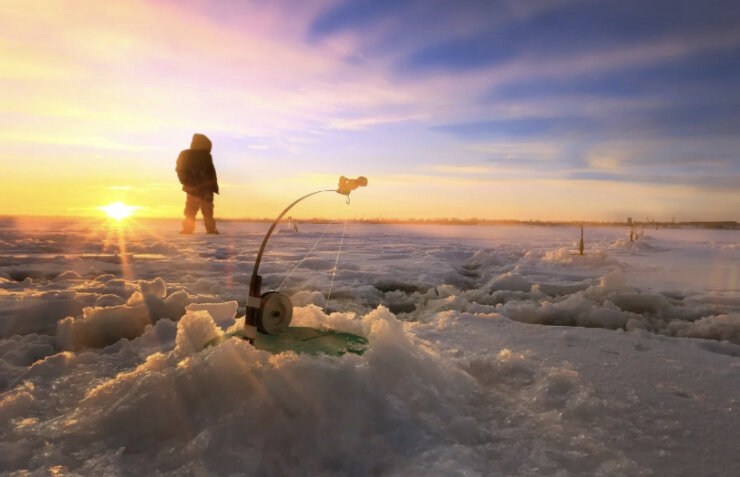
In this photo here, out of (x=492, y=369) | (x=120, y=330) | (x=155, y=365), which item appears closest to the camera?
(x=155, y=365)

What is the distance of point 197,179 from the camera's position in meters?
34.2

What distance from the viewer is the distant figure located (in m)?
33.7

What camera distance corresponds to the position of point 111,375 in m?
4.20

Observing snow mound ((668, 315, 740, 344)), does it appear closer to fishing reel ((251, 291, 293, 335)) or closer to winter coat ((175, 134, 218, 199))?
fishing reel ((251, 291, 293, 335))

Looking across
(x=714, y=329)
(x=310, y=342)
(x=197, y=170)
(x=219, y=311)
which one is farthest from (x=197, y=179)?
(x=714, y=329)

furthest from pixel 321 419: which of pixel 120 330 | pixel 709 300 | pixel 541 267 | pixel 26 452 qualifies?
pixel 541 267

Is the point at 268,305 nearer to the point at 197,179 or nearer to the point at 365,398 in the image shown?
the point at 365,398

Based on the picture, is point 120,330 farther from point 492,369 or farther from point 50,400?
point 492,369

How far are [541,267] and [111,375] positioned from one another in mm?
12547

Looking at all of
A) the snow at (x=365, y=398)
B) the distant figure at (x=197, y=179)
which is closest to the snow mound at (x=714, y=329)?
the snow at (x=365, y=398)

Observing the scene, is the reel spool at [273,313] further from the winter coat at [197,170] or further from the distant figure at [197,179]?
the winter coat at [197,170]

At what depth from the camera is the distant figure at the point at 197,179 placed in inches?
1325

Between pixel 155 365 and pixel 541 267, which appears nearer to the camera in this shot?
pixel 155 365

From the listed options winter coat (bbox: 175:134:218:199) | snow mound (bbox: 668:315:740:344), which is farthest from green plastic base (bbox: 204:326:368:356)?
winter coat (bbox: 175:134:218:199)
